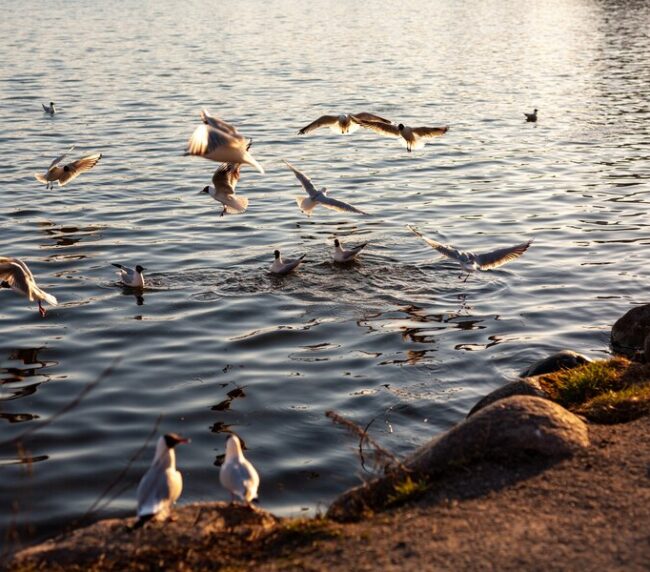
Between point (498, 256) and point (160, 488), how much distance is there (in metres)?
9.08

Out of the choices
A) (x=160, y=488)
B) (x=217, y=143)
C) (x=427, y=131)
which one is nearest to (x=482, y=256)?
(x=427, y=131)

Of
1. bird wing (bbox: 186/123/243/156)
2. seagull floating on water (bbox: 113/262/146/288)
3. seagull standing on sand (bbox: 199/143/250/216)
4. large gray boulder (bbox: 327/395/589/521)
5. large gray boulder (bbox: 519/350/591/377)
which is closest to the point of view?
large gray boulder (bbox: 327/395/589/521)

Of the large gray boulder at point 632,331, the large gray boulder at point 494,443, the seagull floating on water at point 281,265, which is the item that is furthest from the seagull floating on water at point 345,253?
the large gray boulder at point 494,443

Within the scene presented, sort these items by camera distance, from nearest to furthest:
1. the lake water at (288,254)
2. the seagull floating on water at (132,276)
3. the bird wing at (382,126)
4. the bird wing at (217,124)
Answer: the lake water at (288,254), the bird wing at (217,124), the seagull floating on water at (132,276), the bird wing at (382,126)

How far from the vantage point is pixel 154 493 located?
670 centimetres

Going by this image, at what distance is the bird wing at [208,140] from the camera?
34.1ft

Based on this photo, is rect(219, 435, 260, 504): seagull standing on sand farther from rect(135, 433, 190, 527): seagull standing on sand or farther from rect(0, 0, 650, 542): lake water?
rect(0, 0, 650, 542): lake water

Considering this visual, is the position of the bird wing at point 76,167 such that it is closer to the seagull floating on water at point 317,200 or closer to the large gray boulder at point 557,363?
the seagull floating on water at point 317,200

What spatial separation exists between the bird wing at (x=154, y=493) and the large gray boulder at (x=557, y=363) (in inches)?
201

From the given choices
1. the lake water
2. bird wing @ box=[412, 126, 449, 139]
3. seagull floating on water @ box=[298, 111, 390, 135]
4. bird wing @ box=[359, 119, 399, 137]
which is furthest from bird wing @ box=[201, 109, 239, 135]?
bird wing @ box=[412, 126, 449, 139]

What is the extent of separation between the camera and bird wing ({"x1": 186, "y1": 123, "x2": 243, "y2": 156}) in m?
10.4

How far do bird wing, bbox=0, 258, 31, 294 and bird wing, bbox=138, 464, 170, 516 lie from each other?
22.8ft

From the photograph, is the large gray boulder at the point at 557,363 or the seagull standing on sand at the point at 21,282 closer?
the large gray boulder at the point at 557,363

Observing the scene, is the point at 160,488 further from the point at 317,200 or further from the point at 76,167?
the point at 76,167
